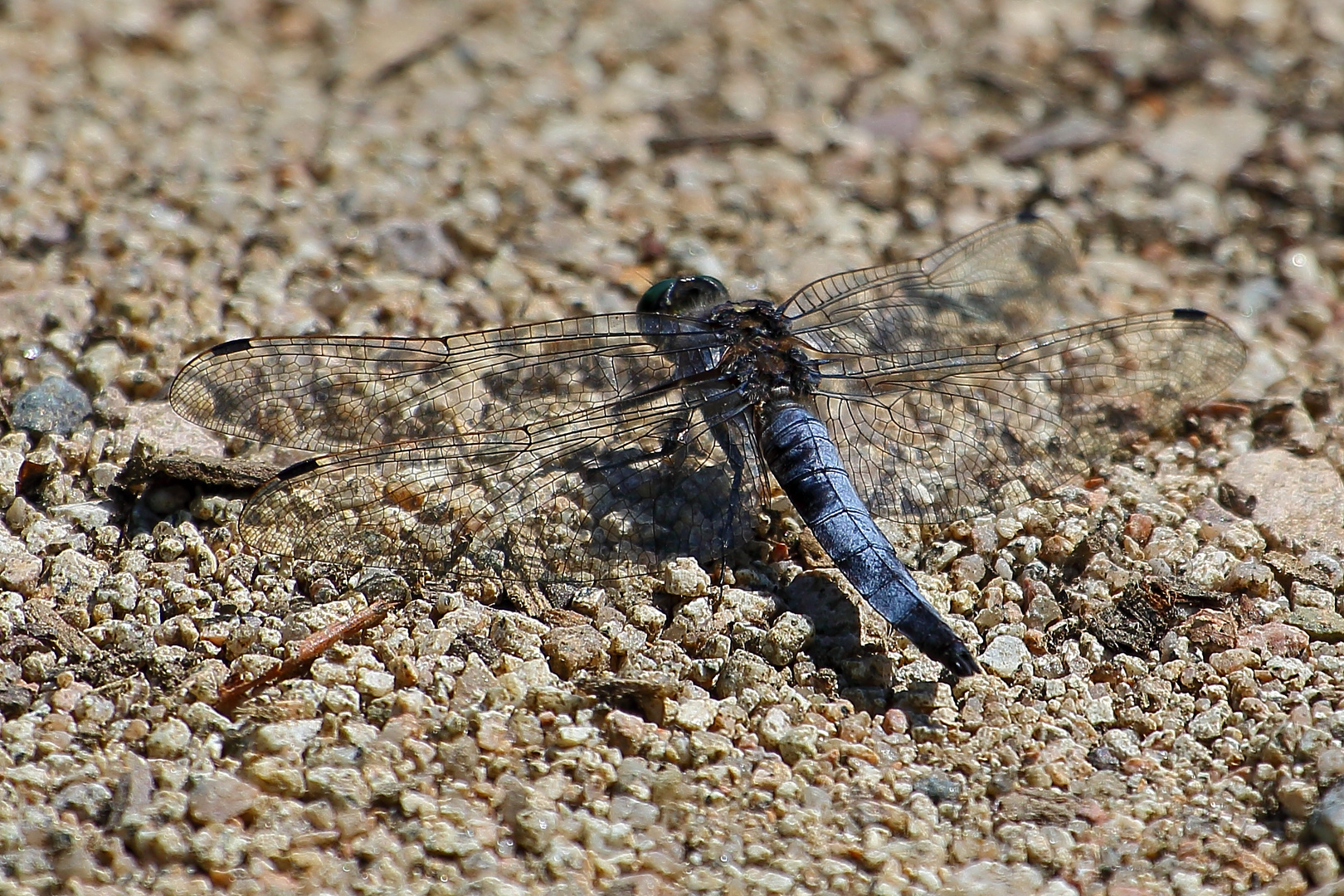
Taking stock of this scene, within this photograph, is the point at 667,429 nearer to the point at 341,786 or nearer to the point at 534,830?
the point at 534,830

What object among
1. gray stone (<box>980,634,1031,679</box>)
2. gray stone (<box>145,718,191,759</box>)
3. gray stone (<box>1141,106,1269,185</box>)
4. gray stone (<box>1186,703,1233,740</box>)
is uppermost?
gray stone (<box>1141,106,1269,185</box>)

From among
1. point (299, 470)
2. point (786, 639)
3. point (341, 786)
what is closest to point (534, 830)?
point (341, 786)

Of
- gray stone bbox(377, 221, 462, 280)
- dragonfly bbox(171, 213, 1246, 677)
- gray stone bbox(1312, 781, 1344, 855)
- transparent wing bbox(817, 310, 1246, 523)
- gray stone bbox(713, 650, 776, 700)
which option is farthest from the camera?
gray stone bbox(377, 221, 462, 280)

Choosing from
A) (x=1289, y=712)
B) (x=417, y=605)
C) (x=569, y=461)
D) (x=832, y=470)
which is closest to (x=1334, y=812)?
(x=1289, y=712)

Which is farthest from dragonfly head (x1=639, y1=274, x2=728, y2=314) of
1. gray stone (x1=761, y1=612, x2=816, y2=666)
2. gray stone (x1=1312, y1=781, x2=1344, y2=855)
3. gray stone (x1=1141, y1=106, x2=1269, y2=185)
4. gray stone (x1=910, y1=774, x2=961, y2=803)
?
gray stone (x1=1141, y1=106, x2=1269, y2=185)

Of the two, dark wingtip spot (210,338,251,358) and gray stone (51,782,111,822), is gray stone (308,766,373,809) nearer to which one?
gray stone (51,782,111,822)

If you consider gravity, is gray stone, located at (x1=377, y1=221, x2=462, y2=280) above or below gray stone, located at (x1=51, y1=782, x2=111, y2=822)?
above
